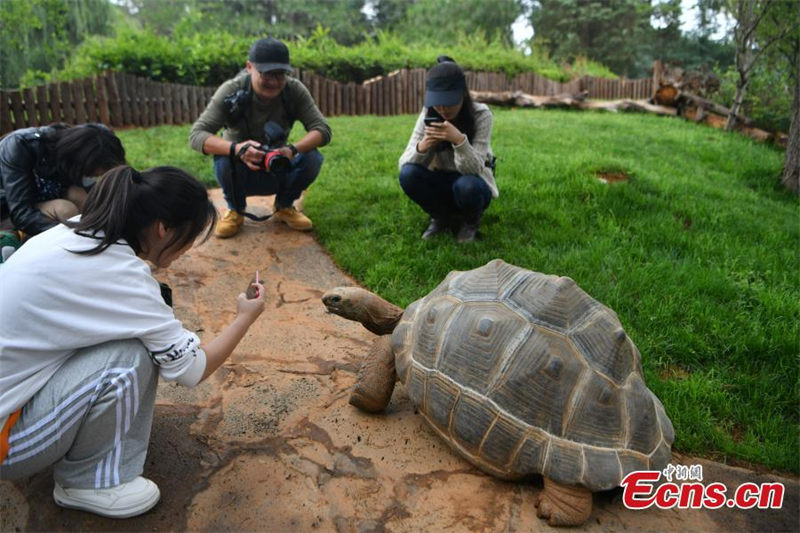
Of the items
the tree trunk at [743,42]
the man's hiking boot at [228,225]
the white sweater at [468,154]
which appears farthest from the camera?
the tree trunk at [743,42]

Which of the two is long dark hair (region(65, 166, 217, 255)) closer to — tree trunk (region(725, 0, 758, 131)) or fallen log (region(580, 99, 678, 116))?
tree trunk (region(725, 0, 758, 131))

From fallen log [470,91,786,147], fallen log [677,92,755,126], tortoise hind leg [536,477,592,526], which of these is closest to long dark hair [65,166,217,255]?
tortoise hind leg [536,477,592,526]

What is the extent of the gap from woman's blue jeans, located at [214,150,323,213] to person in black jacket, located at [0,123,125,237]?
1459 millimetres

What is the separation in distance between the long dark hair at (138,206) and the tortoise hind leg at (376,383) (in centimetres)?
101

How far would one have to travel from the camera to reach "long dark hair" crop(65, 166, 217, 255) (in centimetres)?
181

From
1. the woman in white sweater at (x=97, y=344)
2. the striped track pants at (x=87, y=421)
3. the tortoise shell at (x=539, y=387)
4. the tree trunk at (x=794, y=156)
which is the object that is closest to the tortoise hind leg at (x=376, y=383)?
the tortoise shell at (x=539, y=387)

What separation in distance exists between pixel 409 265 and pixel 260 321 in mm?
1233

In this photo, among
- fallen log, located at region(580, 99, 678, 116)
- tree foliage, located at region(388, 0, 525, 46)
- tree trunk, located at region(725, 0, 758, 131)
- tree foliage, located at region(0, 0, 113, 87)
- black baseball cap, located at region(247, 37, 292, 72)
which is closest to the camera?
black baseball cap, located at region(247, 37, 292, 72)

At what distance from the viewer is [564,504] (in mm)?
2012

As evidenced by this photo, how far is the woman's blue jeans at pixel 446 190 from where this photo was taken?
414 cm

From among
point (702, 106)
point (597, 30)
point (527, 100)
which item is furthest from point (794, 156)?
point (597, 30)

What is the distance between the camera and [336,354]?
3080mm

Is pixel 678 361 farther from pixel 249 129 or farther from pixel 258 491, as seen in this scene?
pixel 249 129

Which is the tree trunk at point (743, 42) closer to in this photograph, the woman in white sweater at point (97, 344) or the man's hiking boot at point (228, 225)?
the man's hiking boot at point (228, 225)
